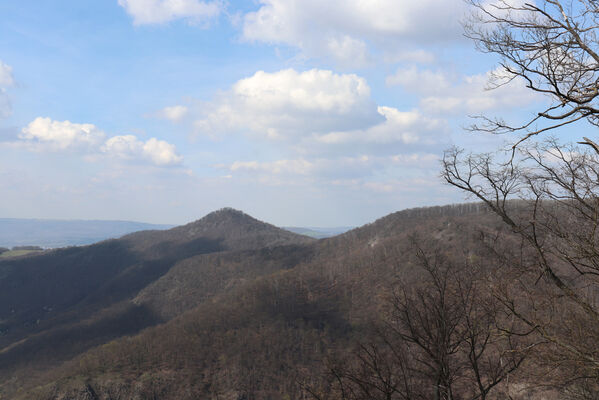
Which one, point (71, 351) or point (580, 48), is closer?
point (580, 48)

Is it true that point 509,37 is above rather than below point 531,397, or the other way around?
above

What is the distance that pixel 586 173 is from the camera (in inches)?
392

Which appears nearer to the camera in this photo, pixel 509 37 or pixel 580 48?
pixel 580 48

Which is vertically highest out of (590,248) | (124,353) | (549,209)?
(549,209)

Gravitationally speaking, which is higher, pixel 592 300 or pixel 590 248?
pixel 590 248

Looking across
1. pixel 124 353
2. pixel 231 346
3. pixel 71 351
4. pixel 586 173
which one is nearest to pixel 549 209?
pixel 586 173

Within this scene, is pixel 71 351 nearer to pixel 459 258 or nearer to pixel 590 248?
pixel 459 258

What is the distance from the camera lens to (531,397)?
42.4 meters

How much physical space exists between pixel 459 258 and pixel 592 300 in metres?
127

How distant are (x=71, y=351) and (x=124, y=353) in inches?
3691

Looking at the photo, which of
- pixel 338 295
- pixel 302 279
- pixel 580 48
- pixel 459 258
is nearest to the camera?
pixel 580 48

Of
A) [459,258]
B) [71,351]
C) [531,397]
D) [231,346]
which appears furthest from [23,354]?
[531,397]

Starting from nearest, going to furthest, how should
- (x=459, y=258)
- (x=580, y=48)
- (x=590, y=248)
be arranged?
(x=580, y=48), (x=590, y=248), (x=459, y=258)

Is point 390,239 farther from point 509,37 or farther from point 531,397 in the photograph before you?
point 509,37
